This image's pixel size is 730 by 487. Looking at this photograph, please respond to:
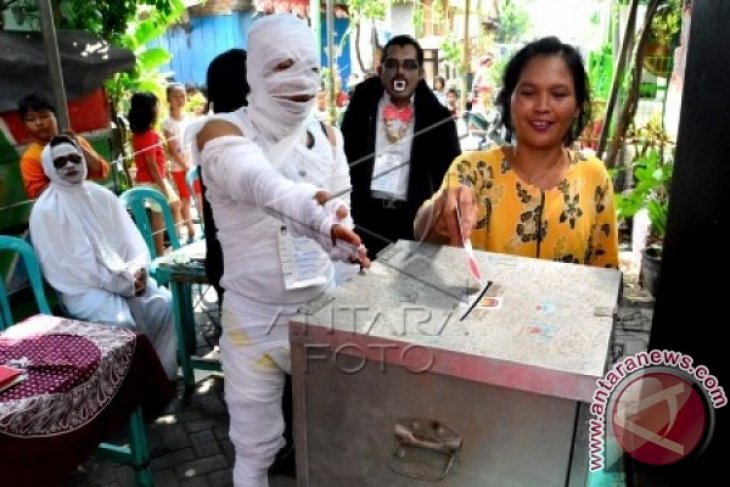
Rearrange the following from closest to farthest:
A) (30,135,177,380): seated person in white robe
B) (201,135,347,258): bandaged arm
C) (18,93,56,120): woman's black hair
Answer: (201,135,347,258): bandaged arm < (30,135,177,380): seated person in white robe < (18,93,56,120): woman's black hair

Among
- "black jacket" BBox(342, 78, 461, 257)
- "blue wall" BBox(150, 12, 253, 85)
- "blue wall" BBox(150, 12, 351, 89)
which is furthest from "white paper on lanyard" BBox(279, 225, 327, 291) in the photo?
"blue wall" BBox(150, 12, 253, 85)

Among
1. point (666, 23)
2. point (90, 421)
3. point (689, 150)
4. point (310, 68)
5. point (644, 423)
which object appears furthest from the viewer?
point (666, 23)

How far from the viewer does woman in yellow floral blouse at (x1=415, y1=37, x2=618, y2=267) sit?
1347 mm

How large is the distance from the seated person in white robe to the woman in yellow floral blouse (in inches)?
83.7

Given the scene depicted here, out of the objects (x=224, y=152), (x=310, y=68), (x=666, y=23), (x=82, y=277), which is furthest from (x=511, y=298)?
(x=666, y=23)

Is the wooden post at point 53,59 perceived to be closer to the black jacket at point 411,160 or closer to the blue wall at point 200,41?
the black jacket at point 411,160

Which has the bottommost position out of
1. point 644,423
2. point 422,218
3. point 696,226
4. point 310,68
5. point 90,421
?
point 90,421

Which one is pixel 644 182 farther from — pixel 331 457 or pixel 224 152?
pixel 331 457

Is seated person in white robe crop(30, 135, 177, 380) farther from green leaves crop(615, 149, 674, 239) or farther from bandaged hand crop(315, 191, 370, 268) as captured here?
green leaves crop(615, 149, 674, 239)

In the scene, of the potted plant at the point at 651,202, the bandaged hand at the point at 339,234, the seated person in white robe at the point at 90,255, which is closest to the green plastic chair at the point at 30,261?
the seated person in white robe at the point at 90,255

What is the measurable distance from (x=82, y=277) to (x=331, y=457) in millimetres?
2383

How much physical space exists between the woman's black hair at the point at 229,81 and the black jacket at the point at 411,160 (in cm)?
71

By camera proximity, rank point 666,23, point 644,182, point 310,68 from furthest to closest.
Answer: point 666,23 < point 644,182 < point 310,68

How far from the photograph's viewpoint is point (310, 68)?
1.59m
